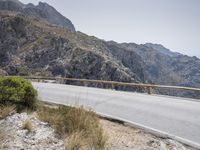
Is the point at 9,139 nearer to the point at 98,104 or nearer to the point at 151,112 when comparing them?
the point at 151,112

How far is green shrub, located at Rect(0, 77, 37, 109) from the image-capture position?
9.84 metres

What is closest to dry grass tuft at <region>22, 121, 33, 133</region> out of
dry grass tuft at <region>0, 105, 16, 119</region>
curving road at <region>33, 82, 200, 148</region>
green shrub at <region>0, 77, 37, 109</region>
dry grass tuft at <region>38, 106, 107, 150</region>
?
dry grass tuft at <region>38, 106, 107, 150</region>

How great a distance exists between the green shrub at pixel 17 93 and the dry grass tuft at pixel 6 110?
0.34 meters

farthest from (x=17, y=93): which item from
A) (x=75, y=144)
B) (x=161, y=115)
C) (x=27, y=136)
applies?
(x=161, y=115)

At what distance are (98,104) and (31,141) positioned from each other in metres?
7.80

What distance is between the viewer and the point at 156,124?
976 centimetres

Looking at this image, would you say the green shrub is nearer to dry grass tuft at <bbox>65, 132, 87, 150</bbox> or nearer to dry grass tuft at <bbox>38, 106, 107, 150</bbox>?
dry grass tuft at <bbox>38, 106, 107, 150</bbox>

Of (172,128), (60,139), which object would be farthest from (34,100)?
(172,128)

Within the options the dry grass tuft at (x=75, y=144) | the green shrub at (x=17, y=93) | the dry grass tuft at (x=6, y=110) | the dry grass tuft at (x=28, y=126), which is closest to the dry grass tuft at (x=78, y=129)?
the dry grass tuft at (x=75, y=144)

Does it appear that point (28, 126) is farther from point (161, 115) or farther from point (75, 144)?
point (161, 115)

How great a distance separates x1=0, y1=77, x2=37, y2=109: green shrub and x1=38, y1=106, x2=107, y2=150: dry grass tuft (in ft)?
6.62

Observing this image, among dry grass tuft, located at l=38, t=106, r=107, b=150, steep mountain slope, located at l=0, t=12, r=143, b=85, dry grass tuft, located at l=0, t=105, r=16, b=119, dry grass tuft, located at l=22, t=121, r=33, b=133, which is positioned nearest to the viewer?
dry grass tuft, located at l=38, t=106, r=107, b=150

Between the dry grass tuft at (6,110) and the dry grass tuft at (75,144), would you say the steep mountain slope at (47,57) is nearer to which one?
the dry grass tuft at (6,110)

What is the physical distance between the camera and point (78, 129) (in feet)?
23.4
